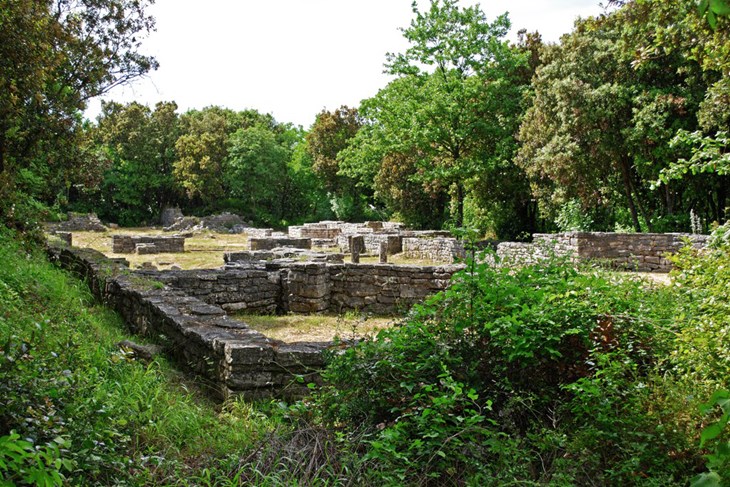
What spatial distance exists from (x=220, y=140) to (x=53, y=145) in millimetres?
42767

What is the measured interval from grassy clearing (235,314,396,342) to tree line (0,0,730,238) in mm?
4635

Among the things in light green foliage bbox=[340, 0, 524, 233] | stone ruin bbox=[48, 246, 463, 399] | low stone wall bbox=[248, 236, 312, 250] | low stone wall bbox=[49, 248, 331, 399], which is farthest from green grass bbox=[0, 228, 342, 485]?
light green foliage bbox=[340, 0, 524, 233]

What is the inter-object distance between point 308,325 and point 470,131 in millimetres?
20277

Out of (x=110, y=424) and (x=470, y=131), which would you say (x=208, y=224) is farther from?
(x=110, y=424)

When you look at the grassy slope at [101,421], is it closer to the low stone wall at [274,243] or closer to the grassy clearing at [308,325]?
the grassy clearing at [308,325]

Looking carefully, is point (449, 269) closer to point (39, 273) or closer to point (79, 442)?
point (39, 273)

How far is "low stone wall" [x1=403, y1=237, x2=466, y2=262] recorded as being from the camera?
67.5ft

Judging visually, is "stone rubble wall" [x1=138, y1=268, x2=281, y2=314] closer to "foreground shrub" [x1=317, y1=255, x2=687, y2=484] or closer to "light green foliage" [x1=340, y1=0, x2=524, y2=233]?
"foreground shrub" [x1=317, y1=255, x2=687, y2=484]

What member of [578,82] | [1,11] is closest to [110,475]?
[1,11]

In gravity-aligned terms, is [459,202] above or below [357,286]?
above

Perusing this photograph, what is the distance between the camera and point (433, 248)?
21656 mm

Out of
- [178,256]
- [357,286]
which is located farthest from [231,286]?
[178,256]

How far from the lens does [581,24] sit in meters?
23.7

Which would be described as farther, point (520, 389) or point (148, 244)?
point (148, 244)
